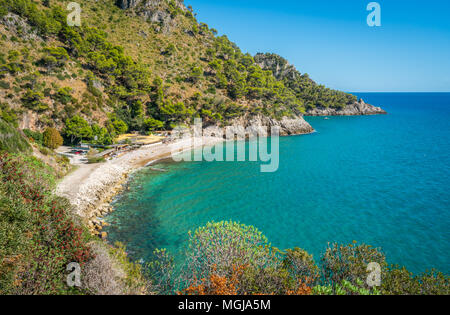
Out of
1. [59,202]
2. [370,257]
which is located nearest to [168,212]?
[59,202]

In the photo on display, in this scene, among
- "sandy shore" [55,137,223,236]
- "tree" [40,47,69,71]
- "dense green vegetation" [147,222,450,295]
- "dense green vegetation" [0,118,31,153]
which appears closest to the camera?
"dense green vegetation" [147,222,450,295]

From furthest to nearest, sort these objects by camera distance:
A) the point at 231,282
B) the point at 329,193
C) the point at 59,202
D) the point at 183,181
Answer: the point at 183,181, the point at 329,193, the point at 59,202, the point at 231,282

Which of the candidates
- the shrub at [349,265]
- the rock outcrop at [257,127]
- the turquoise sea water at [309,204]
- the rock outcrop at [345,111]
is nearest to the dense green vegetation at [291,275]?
the shrub at [349,265]

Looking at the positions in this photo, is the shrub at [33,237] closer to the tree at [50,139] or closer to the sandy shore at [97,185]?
the sandy shore at [97,185]

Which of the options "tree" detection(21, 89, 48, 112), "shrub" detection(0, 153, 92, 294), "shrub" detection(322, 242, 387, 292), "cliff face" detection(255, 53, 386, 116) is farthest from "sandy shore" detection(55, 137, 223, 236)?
"cliff face" detection(255, 53, 386, 116)

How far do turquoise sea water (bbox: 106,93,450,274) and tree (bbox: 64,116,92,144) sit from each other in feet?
46.9

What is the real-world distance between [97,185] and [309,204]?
26265mm

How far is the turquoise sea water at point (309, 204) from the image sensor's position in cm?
1991

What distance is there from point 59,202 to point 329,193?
30.0 metres

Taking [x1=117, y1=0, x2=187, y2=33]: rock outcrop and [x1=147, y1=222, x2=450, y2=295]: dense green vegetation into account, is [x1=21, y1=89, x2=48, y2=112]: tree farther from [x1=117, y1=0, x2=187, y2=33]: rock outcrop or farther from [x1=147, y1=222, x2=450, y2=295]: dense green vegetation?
[x1=117, y1=0, x2=187, y2=33]: rock outcrop

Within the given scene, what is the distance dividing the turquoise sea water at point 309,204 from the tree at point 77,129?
14298mm

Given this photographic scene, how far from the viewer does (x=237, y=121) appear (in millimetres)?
67250

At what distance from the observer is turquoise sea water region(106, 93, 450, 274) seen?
19906 millimetres
